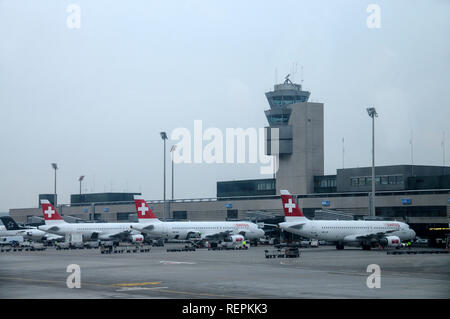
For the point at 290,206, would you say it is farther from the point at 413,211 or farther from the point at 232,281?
the point at 232,281

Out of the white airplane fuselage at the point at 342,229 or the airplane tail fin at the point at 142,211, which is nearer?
the white airplane fuselage at the point at 342,229

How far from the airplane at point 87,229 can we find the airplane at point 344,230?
30462mm

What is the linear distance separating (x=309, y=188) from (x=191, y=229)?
130 ft

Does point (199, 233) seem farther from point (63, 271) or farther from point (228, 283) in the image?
Result: point (228, 283)

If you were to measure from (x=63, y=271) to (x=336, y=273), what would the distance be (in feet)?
74.1

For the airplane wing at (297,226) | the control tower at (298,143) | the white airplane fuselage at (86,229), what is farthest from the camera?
the control tower at (298,143)

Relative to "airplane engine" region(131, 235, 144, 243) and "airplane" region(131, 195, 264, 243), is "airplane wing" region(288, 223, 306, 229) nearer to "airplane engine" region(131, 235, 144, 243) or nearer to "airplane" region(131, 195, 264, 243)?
"airplane" region(131, 195, 264, 243)

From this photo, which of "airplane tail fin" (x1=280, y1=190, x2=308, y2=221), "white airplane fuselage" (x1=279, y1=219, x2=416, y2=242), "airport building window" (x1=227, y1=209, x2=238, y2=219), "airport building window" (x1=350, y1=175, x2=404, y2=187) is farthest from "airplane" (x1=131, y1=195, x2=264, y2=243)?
"airport building window" (x1=350, y1=175, x2=404, y2=187)

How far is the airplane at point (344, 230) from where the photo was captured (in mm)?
87625

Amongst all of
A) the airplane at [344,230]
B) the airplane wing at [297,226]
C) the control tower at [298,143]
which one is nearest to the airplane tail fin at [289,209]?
the airplane at [344,230]

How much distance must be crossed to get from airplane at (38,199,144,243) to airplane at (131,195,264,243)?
464cm

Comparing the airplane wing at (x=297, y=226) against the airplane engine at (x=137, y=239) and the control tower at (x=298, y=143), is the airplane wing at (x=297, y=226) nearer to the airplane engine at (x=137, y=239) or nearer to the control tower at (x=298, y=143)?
the airplane engine at (x=137, y=239)
